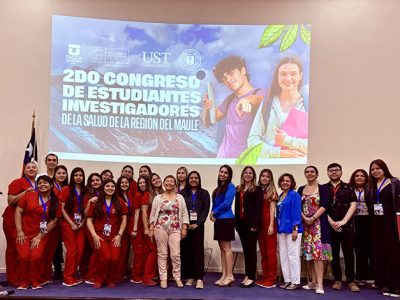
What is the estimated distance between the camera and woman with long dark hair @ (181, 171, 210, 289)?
15.9 ft

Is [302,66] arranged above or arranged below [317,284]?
above

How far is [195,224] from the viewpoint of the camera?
15.8 ft

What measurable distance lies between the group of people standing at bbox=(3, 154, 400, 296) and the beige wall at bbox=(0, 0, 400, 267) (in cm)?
134

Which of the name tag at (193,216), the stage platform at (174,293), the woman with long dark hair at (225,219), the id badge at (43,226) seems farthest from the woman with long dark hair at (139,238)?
the id badge at (43,226)

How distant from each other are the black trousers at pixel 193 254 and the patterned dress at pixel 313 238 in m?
1.19

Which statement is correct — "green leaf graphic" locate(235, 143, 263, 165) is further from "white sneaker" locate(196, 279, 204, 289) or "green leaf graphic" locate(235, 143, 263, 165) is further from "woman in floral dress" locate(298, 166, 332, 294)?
"white sneaker" locate(196, 279, 204, 289)

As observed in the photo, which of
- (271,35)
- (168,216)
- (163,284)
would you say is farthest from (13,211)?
(271,35)

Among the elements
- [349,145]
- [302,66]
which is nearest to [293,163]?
[349,145]

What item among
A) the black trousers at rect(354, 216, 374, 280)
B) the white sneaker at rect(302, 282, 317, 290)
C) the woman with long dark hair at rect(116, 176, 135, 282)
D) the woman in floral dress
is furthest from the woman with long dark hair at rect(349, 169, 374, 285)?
the woman with long dark hair at rect(116, 176, 135, 282)

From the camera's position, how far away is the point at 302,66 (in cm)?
636

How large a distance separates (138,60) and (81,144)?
1546mm

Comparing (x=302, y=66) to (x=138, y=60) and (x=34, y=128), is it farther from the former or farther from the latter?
(x=34, y=128)

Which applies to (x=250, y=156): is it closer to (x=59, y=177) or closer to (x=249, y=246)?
(x=249, y=246)

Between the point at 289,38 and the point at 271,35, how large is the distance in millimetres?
280
